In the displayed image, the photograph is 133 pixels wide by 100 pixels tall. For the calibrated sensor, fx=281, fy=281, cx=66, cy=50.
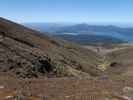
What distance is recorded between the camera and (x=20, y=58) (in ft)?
142

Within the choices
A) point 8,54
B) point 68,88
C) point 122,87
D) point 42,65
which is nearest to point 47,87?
point 68,88

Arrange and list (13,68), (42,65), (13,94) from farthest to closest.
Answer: (42,65) → (13,68) → (13,94)

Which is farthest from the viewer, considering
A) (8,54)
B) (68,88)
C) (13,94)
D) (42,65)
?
(8,54)

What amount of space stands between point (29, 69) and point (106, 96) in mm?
21160

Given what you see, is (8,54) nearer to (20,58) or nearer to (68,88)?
(20,58)

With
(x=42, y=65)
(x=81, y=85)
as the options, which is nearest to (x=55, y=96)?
(x=81, y=85)

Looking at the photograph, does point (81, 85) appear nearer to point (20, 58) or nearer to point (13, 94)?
point (13, 94)

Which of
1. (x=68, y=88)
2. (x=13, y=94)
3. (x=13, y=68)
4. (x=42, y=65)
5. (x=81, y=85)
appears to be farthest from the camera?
(x=42, y=65)

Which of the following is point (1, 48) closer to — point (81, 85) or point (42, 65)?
point (42, 65)

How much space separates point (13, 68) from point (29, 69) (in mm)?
2139

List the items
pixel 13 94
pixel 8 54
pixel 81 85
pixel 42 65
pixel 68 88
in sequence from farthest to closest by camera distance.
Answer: pixel 8 54 < pixel 42 65 < pixel 81 85 < pixel 68 88 < pixel 13 94

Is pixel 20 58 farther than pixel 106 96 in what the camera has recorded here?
Yes

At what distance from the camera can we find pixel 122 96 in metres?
18.3

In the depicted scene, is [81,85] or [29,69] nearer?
[81,85]
